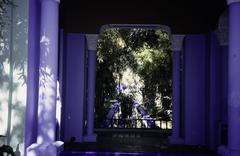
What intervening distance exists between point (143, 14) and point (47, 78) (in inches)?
156

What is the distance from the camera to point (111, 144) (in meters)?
10.0

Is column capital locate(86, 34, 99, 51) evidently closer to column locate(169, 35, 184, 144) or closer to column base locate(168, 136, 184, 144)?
column locate(169, 35, 184, 144)

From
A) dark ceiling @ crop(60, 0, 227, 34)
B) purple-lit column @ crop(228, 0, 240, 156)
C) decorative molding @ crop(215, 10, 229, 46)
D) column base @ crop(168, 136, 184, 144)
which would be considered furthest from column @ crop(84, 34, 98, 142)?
purple-lit column @ crop(228, 0, 240, 156)

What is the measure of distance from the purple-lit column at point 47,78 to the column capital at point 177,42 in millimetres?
4878

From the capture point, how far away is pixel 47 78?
22.1 ft

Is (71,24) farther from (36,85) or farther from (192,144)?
(192,144)

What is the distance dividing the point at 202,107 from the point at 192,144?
1.00m

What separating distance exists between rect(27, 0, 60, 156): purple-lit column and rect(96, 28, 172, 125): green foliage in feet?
30.9

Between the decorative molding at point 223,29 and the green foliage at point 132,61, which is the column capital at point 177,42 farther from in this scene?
the green foliage at point 132,61

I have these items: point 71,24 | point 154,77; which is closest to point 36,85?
point 71,24

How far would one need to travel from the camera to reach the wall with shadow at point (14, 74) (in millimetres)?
6535

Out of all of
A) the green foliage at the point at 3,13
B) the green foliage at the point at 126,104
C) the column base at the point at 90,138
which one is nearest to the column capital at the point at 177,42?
the column base at the point at 90,138

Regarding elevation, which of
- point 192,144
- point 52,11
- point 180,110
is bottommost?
point 192,144

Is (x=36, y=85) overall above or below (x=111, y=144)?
above
